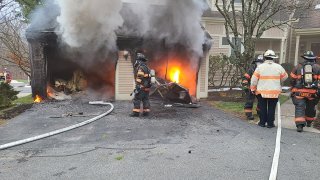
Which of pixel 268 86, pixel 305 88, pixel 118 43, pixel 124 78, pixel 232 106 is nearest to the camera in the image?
pixel 305 88

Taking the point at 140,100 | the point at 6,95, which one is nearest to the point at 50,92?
the point at 6,95

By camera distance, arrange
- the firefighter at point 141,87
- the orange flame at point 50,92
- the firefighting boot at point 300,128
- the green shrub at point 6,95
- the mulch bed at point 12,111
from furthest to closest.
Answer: the orange flame at point 50,92 → the green shrub at point 6,95 → the mulch bed at point 12,111 → the firefighter at point 141,87 → the firefighting boot at point 300,128

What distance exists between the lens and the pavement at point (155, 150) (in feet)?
14.1

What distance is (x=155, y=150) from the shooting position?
17.2 feet

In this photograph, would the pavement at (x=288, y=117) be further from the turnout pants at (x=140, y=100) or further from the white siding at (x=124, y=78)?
the white siding at (x=124, y=78)

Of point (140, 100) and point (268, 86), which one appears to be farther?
point (140, 100)

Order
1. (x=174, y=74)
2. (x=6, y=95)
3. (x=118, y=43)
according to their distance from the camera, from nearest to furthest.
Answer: (x=6, y=95) → (x=118, y=43) → (x=174, y=74)

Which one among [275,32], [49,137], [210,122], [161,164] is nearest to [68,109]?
[49,137]

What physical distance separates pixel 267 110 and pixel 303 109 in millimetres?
766

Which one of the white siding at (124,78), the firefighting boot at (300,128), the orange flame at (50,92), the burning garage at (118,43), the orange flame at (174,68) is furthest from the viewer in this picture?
the orange flame at (174,68)

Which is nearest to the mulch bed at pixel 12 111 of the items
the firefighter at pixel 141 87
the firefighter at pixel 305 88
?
the firefighter at pixel 141 87

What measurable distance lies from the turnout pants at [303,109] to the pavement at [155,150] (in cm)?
31

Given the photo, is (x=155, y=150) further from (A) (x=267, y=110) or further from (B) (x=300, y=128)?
(B) (x=300, y=128)

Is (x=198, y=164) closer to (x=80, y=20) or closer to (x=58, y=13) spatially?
(x=80, y=20)
